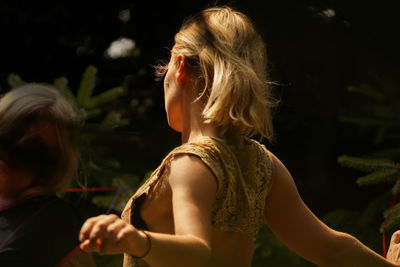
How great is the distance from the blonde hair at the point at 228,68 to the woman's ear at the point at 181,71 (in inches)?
0.5

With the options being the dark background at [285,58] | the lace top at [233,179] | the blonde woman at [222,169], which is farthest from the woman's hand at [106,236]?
the dark background at [285,58]

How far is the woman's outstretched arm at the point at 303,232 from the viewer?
61.0 inches

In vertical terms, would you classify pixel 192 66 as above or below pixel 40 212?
above

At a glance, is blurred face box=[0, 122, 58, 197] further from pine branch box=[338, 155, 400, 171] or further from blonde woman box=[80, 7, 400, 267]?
pine branch box=[338, 155, 400, 171]

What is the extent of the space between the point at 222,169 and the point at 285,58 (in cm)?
228

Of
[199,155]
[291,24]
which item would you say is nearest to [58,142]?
[199,155]

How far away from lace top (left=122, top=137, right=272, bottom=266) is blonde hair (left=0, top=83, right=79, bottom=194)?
19 cm

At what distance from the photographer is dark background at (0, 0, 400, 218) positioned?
11.1 ft

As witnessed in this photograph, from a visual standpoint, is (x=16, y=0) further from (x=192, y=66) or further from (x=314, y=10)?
(x=192, y=66)

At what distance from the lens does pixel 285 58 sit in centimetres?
355

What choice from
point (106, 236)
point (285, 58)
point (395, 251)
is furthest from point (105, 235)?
point (285, 58)

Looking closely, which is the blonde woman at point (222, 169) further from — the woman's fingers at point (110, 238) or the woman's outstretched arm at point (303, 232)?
the woman's fingers at point (110, 238)

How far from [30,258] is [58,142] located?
272 millimetres

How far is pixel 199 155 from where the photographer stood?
1.31 m
